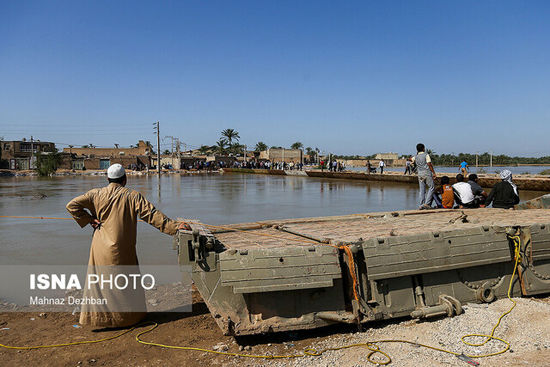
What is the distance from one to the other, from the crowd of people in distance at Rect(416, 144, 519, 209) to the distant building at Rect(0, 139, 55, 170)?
53655 mm

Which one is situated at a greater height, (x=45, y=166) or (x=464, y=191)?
(x=45, y=166)

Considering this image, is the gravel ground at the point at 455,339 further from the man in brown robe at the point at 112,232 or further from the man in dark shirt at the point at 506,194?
the man in dark shirt at the point at 506,194

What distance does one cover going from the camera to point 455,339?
367cm

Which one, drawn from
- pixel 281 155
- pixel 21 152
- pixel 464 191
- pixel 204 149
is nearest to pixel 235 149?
pixel 204 149

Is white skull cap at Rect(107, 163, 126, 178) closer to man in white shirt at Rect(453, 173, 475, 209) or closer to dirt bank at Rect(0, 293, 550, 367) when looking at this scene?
dirt bank at Rect(0, 293, 550, 367)

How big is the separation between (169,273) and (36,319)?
6.82ft

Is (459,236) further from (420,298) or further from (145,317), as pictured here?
(145,317)

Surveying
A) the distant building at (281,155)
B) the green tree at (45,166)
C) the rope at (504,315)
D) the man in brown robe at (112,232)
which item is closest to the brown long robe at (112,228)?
the man in brown robe at (112,232)

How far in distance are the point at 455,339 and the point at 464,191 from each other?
17.0 ft

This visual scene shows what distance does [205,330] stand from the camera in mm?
4168

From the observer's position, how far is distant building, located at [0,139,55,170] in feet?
177

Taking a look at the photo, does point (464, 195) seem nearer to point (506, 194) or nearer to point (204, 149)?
point (506, 194)

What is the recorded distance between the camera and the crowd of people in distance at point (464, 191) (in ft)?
24.5

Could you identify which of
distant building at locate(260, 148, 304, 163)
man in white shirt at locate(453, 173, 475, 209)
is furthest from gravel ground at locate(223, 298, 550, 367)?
distant building at locate(260, 148, 304, 163)
